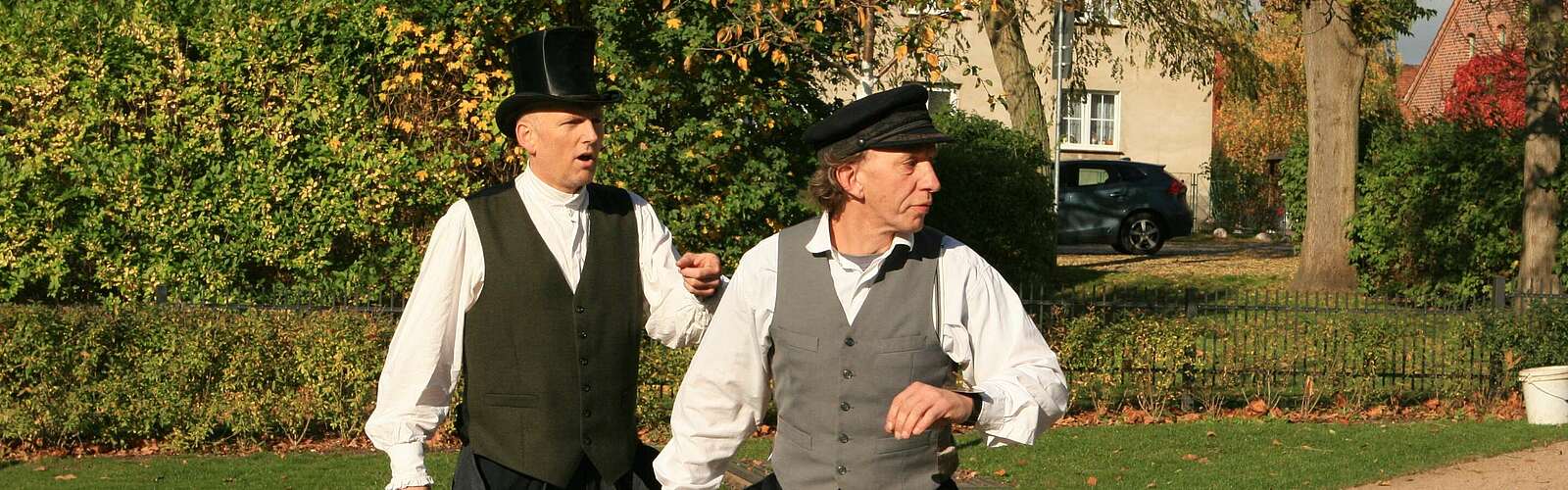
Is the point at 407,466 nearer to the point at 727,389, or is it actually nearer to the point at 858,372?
the point at 727,389

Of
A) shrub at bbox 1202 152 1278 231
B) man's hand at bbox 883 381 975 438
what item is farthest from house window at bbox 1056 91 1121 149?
man's hand at bbox 883 381 975 438

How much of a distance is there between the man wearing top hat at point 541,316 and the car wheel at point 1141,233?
19.6 meters

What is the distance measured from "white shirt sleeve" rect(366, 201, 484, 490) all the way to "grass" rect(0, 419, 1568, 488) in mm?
4459

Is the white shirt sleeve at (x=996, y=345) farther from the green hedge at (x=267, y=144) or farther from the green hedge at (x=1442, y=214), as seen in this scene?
the green hedge at (x=1442, y=214)

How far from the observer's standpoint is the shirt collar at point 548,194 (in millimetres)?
4266

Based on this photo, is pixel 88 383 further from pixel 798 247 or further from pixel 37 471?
pixel 798 247

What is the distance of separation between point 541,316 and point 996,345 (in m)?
1.27

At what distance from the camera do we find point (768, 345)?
365 cm

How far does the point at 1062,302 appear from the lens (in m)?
11.0

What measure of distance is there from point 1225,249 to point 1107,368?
15948mm

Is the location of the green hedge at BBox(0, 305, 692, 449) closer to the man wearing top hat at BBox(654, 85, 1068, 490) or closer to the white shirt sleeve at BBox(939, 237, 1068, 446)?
the man wearing top hat at BBox(654, 85, 1068, 490)

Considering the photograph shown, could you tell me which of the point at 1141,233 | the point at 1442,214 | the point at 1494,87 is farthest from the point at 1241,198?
the point at 1442,214

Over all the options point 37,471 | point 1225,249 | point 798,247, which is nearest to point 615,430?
point 798,247

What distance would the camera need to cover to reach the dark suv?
23062mm
